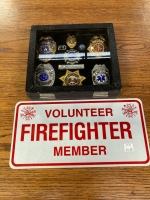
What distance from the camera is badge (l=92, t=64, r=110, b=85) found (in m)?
0.74

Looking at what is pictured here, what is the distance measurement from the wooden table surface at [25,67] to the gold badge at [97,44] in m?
0.07

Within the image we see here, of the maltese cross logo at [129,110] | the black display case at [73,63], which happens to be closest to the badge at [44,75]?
the black display case at [73,63]

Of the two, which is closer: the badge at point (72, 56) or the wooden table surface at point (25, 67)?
the wooden table surface at point (25, 67)

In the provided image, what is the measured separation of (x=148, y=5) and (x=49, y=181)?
0.73m

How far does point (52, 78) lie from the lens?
29.9 inches

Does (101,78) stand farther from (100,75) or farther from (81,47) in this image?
(81,47)

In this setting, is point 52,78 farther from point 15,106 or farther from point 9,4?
point 9,4

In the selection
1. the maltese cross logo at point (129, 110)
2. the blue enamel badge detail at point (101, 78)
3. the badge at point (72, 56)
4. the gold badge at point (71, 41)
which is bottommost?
the maltese cross logo at point (129, 110)

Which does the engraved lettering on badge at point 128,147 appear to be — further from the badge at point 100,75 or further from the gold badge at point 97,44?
the gold badge at point 97,44

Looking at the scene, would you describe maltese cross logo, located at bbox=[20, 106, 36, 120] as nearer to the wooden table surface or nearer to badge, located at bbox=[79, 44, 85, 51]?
the wooden table surface

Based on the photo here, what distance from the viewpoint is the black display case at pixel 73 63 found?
2.28 feet

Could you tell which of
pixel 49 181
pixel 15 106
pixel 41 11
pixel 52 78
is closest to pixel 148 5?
pixel 41 11

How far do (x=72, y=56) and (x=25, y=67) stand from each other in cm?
15

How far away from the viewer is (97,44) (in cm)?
81
